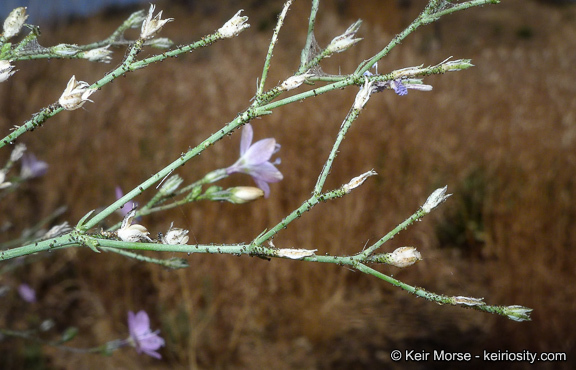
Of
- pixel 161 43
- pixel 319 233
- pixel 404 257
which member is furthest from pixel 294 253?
pixel 319 233

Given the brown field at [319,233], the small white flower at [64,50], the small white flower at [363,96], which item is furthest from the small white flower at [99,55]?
the brown field at [319,233]

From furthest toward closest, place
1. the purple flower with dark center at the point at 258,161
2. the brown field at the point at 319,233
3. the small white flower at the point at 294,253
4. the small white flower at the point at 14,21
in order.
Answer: the brown field at the point at 319,233 → the purple flower with dark center at the point at 258,161 → the small white flower at the point at 14,21 → the small white flower at the point at 294,253

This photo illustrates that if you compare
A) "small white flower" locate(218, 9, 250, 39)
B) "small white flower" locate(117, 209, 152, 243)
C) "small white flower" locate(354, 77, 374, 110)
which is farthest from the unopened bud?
"small white flower" locate(117, 209, 152, 243)

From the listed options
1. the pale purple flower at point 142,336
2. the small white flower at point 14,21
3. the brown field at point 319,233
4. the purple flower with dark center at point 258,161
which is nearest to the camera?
the small white flower at point 14,21

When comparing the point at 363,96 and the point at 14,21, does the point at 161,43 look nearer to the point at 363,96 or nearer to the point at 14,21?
the point at 14,21

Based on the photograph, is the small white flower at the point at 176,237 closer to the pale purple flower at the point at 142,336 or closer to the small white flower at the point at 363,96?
the small white flower at the point at 363,96

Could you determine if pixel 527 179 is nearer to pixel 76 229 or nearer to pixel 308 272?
pixel 308 272

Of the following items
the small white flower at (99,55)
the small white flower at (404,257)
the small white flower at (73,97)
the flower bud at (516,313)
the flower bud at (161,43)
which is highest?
the flower bud at (161,43)
